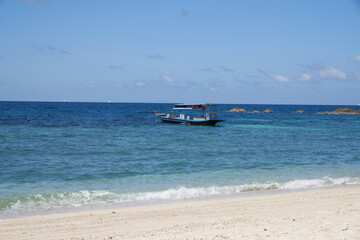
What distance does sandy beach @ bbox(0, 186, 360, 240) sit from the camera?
741cm

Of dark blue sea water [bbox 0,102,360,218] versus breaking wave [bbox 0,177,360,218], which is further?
dark blue sea water [bbox 0,102,360,218]

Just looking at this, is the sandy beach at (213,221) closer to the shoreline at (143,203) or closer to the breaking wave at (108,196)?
the shoreline at (143,203)

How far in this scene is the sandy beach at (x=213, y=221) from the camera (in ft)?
24.3

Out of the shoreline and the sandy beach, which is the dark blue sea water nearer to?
the shoreline

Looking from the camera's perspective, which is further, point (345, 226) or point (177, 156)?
point (177, 156)

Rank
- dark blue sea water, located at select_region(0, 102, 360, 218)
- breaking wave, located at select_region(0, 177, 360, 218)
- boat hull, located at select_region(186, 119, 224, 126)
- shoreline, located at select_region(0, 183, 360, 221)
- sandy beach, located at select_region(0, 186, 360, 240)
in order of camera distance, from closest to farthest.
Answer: sandy beach, located at select_region(0, 186, 360, 240)
shoreline, located at select_region(0, 183, 360, 221)
breaking wave, located at select_region(0, 177, 360, 218)
dark blue sea water, located at select_region(0, 102, 360, 218)
boat hull, located at select_region(186, 119, 224, 126)

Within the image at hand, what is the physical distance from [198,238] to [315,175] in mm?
10775

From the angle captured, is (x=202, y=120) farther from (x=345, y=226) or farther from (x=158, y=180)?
(x=345, y=226)

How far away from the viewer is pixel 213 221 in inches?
344

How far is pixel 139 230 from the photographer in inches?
320

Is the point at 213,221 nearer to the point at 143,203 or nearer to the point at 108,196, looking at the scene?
the point at 143,203

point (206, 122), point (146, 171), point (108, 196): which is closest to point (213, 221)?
point (108, 196)

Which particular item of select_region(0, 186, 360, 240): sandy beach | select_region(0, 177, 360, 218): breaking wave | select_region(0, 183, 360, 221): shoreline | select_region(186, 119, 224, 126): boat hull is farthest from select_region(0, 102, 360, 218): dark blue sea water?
select_region(186, 119, 224, 126): boat hull

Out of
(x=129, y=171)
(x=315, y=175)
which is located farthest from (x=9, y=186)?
(x=315, y=175)
